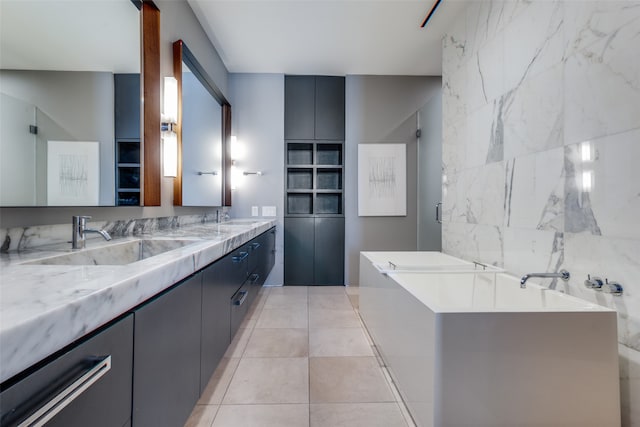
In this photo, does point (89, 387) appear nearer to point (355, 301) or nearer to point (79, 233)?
point (79, 233)

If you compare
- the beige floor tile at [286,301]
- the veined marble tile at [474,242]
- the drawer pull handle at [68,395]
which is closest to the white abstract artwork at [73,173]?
the drawer pull handle at [68,395]

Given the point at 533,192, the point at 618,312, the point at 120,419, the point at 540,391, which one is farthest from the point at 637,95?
the point at 120,419

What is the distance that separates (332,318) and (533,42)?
7.95 feet

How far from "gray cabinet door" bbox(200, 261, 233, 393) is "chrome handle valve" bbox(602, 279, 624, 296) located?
66.6 inches

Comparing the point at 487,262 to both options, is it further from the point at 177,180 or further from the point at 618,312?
the point at 177,180

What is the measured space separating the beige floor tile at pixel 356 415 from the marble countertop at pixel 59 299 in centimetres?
101

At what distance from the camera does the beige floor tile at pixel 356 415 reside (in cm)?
128

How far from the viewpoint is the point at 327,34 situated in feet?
8.80

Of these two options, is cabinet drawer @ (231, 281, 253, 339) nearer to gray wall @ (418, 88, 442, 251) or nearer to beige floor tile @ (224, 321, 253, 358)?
beige floor tile @ (224, 321, 253, 358)

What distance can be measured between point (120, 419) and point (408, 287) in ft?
4.07

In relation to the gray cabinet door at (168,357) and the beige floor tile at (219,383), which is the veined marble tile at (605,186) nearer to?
the gray cabinet door at (168,357)

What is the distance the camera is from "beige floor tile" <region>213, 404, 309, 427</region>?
127 cm

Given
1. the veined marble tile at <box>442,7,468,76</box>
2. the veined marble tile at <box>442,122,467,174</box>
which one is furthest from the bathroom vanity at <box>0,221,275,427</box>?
the veined marble tile at <box>442,7,468,76</box>

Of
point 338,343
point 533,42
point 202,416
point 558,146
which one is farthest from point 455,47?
point 202,416
